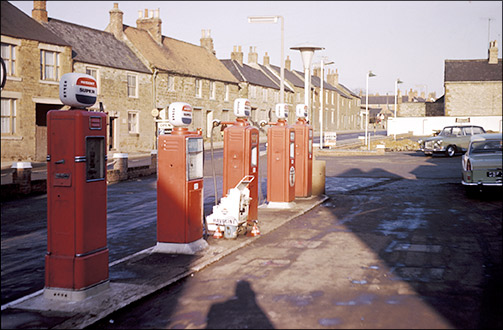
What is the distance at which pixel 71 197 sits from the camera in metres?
Answer: 5.98

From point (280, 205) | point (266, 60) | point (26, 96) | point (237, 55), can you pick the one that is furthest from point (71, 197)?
point (266, 60)

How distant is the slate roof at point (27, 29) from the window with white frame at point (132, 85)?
21.1 feet

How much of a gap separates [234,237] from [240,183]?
1.01 m

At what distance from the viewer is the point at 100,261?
623 cm

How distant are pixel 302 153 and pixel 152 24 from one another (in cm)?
3176

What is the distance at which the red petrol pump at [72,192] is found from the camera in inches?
233

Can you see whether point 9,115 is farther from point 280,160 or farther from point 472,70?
point 472,70

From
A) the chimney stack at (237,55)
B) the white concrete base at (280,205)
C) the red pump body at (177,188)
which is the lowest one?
the white concrete base at (280,205)

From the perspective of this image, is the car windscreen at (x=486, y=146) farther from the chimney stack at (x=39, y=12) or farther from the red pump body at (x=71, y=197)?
the chimney stack at (x=39, y=12)

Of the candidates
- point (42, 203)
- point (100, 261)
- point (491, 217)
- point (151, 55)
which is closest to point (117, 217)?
point (42, 203)

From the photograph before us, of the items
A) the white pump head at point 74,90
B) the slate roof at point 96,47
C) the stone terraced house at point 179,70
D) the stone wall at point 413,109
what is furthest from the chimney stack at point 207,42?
the white pump head at point 74,90

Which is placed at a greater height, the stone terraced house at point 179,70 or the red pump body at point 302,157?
the stone terraced house at point 179,70

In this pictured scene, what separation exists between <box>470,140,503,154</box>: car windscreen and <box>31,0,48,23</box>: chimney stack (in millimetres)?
25559

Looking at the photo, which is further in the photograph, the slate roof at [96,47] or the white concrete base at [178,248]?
the slate roof at [96,47]
